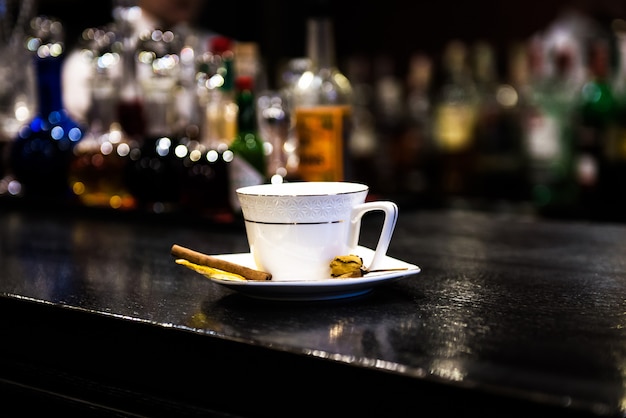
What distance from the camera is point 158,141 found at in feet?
4.99

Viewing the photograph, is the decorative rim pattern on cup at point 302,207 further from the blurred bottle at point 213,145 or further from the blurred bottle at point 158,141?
the blurred bottle at point 158,141

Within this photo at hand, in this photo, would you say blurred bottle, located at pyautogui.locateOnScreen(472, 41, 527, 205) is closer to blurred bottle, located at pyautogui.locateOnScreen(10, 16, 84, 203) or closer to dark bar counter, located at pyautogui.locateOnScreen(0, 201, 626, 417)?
blurred bottle, located at pyautogui.locateOnScreen(10, 16, 84, 203)

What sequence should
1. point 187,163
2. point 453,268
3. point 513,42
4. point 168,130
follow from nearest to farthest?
1. point 453,268
2. point 187,163
3. point 168,130
4. point 513,42

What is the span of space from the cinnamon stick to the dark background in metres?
1.96

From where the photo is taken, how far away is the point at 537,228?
1320mm

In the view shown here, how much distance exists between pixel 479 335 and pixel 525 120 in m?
2.04

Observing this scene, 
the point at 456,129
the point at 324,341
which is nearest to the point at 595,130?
the point at 456,129

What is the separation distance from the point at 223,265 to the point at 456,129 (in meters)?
1.98

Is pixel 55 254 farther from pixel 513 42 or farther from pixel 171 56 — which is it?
pixel 513 42

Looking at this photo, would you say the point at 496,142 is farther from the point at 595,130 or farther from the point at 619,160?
the point at 619,160

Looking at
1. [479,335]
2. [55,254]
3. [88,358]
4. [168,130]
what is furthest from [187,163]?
[479,335]

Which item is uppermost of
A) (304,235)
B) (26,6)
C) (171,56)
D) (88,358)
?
(26,6)

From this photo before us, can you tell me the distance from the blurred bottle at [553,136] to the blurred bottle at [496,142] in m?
0.05

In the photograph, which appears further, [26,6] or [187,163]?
[26,6]
